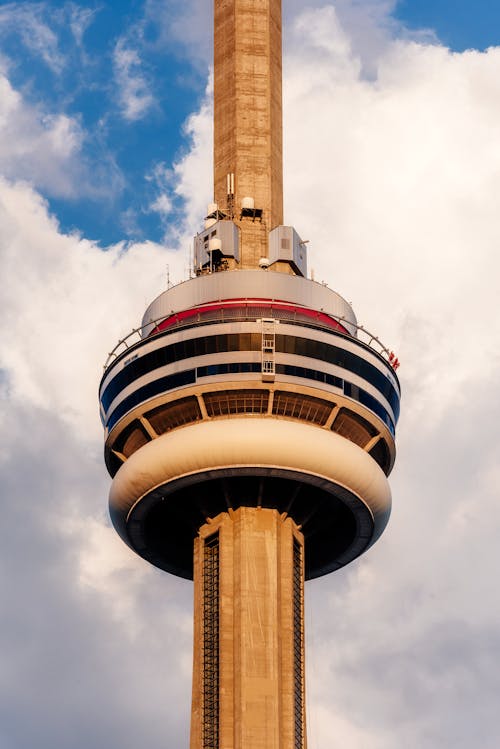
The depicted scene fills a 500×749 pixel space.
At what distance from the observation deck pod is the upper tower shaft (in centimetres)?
1131

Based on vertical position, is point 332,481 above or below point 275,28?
below

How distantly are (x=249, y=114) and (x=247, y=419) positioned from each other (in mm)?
29941

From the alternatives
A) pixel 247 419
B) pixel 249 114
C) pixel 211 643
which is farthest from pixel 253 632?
pixel 249 114

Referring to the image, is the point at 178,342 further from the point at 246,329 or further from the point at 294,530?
the point at 294,530

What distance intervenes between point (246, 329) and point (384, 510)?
14869 millimetres

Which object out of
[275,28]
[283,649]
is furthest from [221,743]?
[275,28]

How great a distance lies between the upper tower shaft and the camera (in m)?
126

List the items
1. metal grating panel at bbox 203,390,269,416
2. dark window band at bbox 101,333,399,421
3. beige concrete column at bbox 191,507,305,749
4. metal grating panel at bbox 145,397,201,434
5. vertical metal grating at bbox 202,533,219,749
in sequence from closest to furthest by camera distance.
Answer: beige concrete column at bbox 191,507,305,749 → vertical metal grating at bbox 202,533,219,749 → metal grating panel at bbox 203,390,269,416 → metal grating panel at bbox 145,397,201,434 → dark window band at bbox 101,333,399,421

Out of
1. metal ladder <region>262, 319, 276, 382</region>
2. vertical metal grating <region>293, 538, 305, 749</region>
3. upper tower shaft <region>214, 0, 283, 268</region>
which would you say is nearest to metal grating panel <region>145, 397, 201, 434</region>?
metal ladder <region>262, 319, 276, 382</region>

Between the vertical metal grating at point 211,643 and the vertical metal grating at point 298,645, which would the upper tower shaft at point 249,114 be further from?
the vertical metal grating at point 298,645

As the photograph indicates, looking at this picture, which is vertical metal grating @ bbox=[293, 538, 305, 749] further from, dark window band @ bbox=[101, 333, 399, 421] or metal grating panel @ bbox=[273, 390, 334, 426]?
dark window band @ bbox=[101, 333, 399, 421]

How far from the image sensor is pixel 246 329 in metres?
111

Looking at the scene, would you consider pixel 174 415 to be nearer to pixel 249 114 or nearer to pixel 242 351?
pixel 242 351

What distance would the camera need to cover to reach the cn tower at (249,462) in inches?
4188
